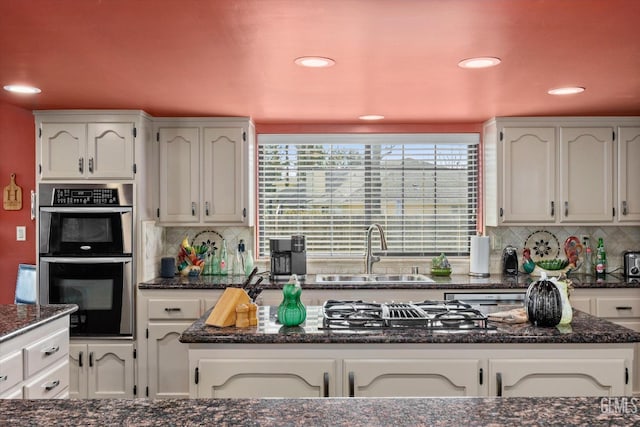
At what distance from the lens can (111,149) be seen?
13.4ft

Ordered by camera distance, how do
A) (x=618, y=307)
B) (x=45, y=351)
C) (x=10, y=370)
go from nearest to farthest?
(x=10, y=370), (x=45, y=351), (x=618, y=307)

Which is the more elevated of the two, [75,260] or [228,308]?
[75,260]

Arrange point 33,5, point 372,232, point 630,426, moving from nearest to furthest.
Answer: point 630,426 < point 33,5 < point 372,232

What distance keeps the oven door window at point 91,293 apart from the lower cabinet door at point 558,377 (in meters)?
2.80

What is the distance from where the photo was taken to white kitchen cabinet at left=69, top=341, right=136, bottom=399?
4.05 meters

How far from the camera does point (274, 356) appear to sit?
2.32 m

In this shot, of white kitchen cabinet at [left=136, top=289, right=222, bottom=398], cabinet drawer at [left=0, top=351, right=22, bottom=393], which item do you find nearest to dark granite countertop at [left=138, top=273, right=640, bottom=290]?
white kitchen cabinet at [left=136, top=289, right=222, bottom=398]

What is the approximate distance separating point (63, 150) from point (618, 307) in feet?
13.9

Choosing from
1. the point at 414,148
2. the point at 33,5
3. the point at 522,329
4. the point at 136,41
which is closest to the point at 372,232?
the point at 414,148

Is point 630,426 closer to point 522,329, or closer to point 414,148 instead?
point 522,329

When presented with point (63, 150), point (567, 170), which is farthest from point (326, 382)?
point (567, 170)

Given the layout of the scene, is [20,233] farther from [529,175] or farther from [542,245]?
[542,245]

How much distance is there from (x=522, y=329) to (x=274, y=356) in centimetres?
104

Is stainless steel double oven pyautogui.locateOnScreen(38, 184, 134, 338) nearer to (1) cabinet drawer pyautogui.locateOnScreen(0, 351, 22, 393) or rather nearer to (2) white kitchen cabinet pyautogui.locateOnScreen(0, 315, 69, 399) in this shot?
(2) white kitchen cabinet pyautogui.locateOnScreen(0, 315, 69, 399)
